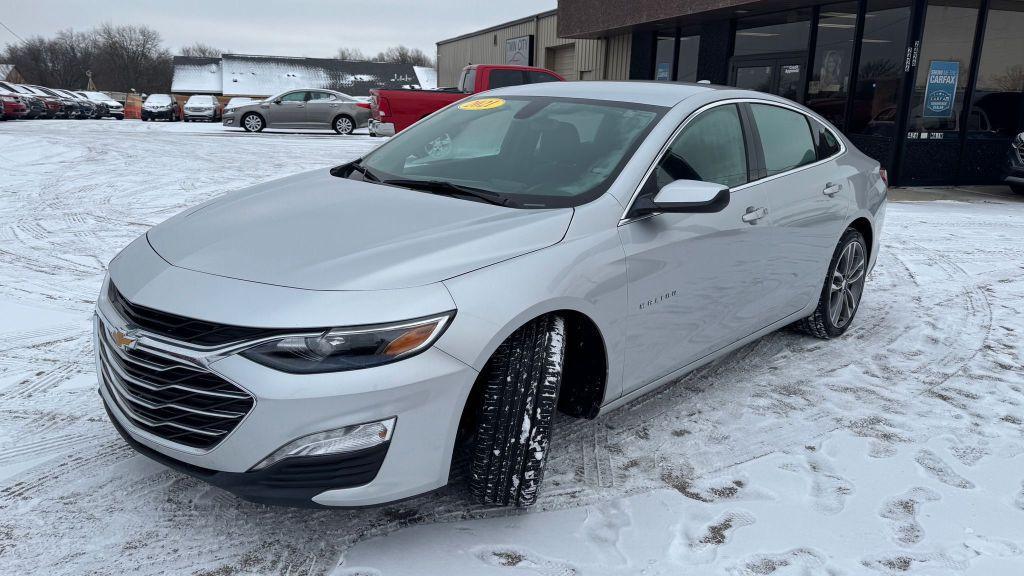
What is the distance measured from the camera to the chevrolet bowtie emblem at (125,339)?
94.0 inches

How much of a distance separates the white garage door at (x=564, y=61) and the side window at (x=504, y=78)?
7294mm

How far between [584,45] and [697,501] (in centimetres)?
2059

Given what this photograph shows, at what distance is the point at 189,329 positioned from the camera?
2270mm

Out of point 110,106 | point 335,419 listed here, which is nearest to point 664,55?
point 335,419

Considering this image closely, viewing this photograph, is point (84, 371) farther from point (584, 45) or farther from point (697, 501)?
point (584, 45)

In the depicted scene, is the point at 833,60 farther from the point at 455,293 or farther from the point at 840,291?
the point at 455,293

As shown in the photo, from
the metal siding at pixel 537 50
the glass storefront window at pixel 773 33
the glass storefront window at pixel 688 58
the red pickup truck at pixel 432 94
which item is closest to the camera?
the glass storefront window at pixel 773 33

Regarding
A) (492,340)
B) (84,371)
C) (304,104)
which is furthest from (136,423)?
(304,104)

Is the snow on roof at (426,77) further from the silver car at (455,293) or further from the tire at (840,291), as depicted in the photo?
the silver car at (455,293)

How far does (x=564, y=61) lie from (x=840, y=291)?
20.6 meters

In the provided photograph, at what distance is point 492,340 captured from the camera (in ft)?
7.82

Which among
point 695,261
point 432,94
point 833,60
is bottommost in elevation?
point 695,261

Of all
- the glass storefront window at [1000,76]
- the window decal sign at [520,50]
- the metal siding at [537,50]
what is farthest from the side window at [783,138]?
the window decal sign at [520,50]

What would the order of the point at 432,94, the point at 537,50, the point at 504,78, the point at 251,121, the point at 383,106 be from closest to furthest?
the point at 504,78, the point at 383,106, the point at 432,94, the point at 251,121, the point at 537,50
